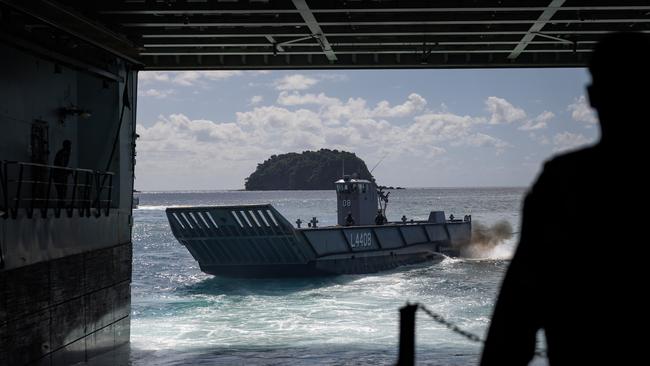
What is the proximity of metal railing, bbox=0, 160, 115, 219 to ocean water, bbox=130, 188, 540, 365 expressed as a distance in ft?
13.3

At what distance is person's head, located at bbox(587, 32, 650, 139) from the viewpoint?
2000mm

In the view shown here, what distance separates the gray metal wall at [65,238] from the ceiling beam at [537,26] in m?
9.67

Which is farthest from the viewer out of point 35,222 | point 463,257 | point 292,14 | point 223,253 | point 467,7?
point 463,257

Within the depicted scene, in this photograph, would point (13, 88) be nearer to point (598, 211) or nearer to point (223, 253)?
point (598, 211)

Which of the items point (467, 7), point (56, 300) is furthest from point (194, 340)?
point (467, 7)

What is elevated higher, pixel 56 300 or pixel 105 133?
pixel 105 133

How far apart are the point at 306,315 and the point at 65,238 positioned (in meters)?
15.2

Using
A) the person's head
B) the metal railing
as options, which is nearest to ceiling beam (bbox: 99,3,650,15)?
the metal railing

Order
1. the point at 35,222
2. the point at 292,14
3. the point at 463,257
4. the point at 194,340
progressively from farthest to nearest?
1. the point at 463,257
2. the point at 194,340
3. the point at 292,14
4. the point at 35,222

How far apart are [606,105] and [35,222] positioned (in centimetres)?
1295

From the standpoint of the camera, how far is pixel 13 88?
15.5m

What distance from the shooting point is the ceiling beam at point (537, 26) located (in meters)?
16.9

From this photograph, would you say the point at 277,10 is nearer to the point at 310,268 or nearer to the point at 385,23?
the point at 385,23

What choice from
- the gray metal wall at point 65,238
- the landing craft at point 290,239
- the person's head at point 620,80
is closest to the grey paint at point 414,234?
the landing craft at point 290,239
